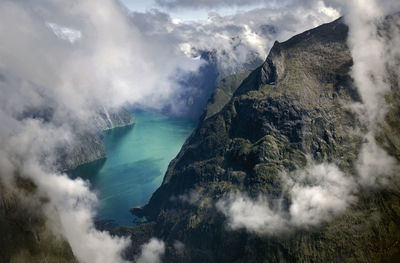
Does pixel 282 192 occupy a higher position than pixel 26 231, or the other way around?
pixel 282 192

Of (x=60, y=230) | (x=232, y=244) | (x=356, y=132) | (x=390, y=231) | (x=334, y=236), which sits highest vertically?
(x=356, y=132)

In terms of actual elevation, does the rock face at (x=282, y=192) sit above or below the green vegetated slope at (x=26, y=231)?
above

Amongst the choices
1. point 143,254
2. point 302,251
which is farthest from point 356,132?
point 143,254

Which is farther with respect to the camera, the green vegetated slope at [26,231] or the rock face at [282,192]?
the rock face at [282,192]

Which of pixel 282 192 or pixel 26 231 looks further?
pixel 282 192

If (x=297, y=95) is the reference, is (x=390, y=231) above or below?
below

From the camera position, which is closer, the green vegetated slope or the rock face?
the green vegetated slope

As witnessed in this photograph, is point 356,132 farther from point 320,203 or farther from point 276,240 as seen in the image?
point 276,240

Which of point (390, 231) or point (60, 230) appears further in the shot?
point (390, 231)
